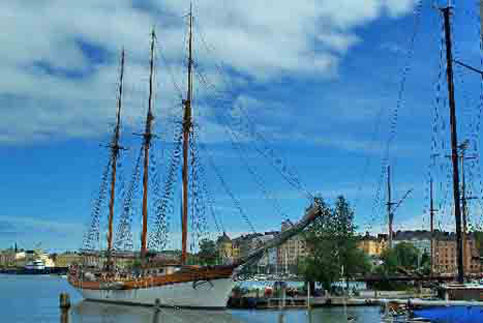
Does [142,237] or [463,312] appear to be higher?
[142,237]

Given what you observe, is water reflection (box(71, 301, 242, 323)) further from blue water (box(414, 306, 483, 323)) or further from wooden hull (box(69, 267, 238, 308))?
blue water (box(414, 306, 483, 323))

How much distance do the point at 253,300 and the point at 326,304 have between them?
343 inches

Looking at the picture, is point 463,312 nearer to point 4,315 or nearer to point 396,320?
point 396,320

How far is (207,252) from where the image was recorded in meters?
69.7

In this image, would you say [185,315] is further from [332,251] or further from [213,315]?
[332,251]

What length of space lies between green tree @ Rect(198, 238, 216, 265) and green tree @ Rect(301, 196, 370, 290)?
17243 millimetres

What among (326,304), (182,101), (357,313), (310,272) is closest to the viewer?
(357,313)

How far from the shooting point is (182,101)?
70438 millimetres

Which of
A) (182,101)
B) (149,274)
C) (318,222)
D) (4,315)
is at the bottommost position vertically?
(4,315)

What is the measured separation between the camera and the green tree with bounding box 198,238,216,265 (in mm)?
66938

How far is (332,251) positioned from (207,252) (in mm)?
24577

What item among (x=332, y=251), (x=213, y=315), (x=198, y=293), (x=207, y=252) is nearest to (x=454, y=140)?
(x=213, y=315)

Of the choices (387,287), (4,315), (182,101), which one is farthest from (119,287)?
(387,287)

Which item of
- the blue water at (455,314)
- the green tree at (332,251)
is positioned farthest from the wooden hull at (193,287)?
the blue water at (455,314)
